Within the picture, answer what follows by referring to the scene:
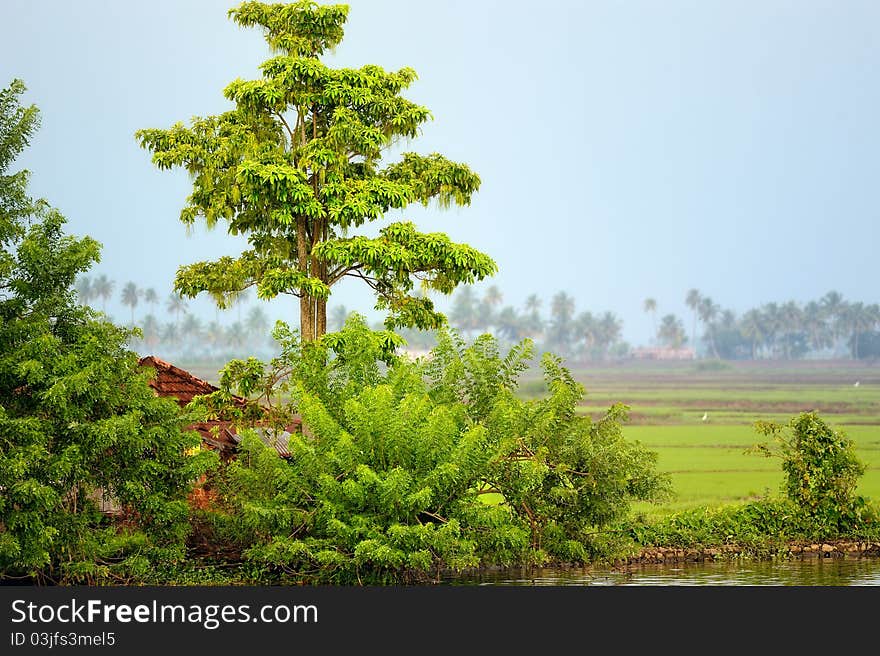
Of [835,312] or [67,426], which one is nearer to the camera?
[67,426]

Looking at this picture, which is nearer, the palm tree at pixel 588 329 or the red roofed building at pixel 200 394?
the red roofed building at pixel 200 394

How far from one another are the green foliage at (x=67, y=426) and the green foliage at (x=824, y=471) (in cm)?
990

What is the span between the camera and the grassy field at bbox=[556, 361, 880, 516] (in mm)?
27500

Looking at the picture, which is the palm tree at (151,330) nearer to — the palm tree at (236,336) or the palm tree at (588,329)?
the palm tree at (236,336)

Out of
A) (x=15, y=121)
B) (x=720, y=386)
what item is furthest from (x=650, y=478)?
(x=720, y=386)

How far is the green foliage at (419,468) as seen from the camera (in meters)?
13.9

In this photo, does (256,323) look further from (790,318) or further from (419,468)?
(419,468)

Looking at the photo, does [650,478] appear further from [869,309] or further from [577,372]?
[869,309]

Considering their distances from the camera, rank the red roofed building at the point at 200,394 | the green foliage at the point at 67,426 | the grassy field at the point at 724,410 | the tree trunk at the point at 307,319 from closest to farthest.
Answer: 1. the green foliage at the point at 67,426
2. the red roofed building at the point at 200,394
3. the tree trunk at the point at 307,319
4. the grassy field at the point at 724,410

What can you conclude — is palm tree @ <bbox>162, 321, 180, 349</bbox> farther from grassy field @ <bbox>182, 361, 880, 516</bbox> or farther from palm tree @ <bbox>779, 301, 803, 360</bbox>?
palm tree @ <bbox>779, 301, 803, 360</bbox>

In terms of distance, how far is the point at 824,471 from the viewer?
1905 centimetres

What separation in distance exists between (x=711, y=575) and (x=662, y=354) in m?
147

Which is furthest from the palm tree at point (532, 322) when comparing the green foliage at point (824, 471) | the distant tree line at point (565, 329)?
the green foliage at point (824, 471)

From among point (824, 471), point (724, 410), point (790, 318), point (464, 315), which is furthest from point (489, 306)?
point (824, 471)
